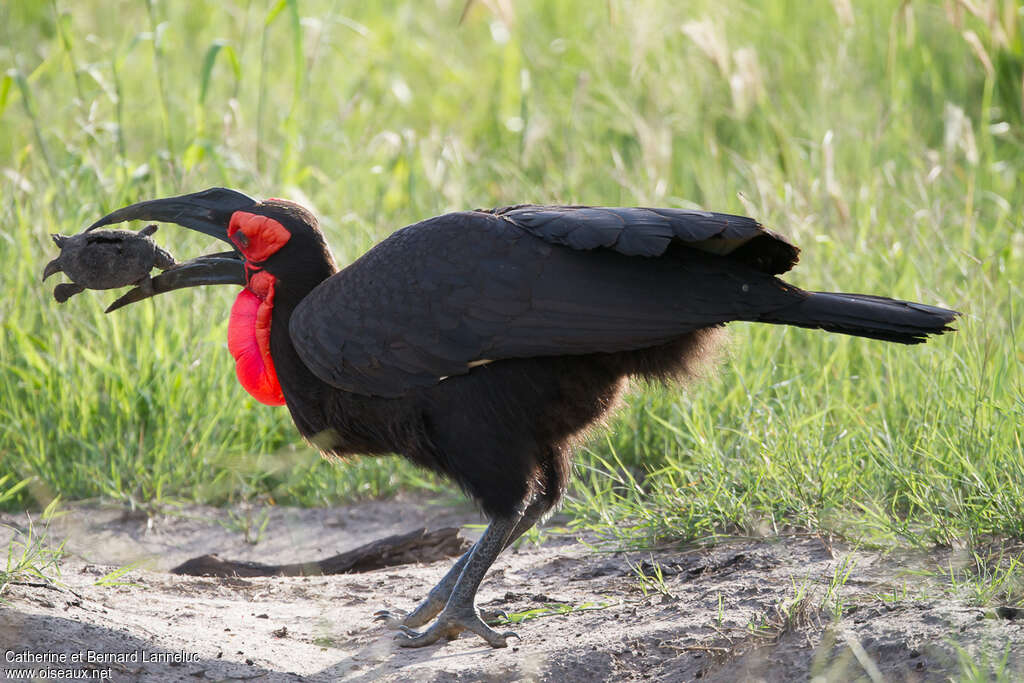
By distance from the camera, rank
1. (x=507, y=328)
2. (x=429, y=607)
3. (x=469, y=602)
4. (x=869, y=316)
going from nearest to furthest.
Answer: (x=869, y=316), (x=507, y=328), (x=469, y=602), (x=429, y=607)

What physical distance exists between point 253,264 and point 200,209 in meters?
0.25

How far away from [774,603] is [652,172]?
2.55m

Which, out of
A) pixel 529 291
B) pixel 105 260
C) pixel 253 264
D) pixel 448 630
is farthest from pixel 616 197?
pixel 448 630

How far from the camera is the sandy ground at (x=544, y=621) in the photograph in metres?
2.60

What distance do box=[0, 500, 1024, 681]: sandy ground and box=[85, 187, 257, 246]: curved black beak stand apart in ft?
3.51

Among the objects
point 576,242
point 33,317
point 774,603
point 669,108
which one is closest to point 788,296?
point 576,242

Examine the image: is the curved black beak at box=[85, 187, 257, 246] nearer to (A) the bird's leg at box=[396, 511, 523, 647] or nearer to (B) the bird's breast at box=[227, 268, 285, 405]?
(B) the bird's breast at box=[227, 268, 285, 405]

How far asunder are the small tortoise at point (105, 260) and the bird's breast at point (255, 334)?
0.30m

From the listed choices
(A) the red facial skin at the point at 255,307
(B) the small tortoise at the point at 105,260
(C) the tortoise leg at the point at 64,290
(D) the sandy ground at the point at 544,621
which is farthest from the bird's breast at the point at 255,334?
(D) the sandy ground at the point at 544,621

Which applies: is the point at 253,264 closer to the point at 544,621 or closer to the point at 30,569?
the point at 30,569

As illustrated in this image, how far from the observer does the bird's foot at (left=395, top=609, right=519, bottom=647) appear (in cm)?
306

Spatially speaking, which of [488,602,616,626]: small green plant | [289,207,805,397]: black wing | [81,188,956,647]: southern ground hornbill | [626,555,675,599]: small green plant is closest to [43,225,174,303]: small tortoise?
[81,188,956,647]: southern ground hornbill

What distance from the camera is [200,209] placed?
3.44 m

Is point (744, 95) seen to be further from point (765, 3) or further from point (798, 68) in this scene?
point (765, 3)
